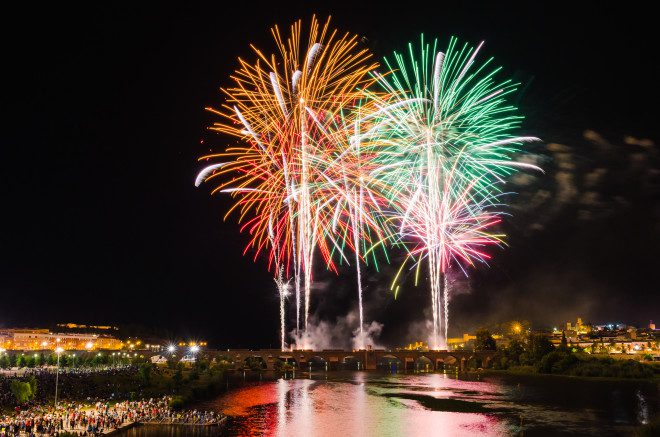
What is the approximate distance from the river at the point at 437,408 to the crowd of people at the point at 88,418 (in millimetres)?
2096

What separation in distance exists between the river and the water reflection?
0.07m

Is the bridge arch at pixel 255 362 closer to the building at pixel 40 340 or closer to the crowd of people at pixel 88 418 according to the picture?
the building at pixel 40 340

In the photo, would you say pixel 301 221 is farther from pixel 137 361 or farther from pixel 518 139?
pixel 137 361

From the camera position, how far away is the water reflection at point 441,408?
1721 inches

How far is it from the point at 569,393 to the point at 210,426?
40.9 m

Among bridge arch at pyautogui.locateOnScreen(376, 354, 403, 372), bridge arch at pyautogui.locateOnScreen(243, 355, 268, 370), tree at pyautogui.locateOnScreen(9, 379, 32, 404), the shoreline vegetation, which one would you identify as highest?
tree at pyautogui.locateOnScreen(9, 379, 32, 404)

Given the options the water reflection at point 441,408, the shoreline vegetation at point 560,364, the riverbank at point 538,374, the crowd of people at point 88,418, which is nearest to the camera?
the crowd of people at point 88,418

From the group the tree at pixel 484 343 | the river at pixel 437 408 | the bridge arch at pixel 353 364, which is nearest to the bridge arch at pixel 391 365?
the bridge arch at pixel 353 364

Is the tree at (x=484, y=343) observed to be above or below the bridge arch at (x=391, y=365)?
above

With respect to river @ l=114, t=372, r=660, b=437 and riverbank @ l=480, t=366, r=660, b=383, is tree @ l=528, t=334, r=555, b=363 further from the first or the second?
river @ l=114, t=372, r=660, b=437


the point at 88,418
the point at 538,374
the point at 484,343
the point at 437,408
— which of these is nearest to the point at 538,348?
Answer: the point at 538,374

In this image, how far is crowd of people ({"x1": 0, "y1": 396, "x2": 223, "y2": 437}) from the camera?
37250 millimetres

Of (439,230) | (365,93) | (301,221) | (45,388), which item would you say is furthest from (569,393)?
(45,388)

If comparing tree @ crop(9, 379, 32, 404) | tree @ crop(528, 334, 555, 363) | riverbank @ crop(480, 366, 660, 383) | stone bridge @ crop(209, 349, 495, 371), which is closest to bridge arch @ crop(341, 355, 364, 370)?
stone bridge @ crop(209, 349, 495, 371)
